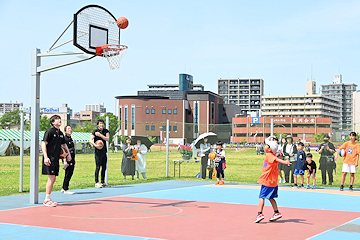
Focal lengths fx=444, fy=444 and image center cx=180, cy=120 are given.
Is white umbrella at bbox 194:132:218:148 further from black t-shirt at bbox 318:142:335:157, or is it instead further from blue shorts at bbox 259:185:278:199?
blue shorts at bbox 259:185:278:199

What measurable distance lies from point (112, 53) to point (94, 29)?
2.51 ft

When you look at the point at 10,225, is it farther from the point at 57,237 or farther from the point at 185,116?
the point at 185,116

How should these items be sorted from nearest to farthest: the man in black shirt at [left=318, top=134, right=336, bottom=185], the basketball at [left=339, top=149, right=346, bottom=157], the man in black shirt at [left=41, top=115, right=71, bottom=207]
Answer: the man in black shirt at [left=41, top=115, right=71, bottom=207]
the basketball at [left=339, top=149, right=346, bottom=157]
the man in black shirt at [left=318, top=134, right=336, bottom=185]

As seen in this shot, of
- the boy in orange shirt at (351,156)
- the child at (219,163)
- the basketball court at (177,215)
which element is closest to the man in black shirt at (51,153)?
the basketball court at (177,215)

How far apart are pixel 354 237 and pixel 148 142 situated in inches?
495

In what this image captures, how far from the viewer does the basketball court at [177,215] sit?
299 inches

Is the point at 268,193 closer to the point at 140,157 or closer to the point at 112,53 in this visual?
the point at 112,53

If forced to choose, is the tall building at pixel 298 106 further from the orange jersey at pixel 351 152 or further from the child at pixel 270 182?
the child at pixel 270 182

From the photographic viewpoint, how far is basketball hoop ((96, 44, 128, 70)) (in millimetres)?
10922

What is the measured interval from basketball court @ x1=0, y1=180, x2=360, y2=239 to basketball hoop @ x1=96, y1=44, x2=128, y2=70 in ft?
11.6

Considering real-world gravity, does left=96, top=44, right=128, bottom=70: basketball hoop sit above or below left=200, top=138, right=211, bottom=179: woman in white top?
above

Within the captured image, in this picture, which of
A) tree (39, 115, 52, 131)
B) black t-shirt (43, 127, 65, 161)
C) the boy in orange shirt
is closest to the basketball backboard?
black t-shirt (43, 127, 65, 161)

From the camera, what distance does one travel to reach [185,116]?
114 metres

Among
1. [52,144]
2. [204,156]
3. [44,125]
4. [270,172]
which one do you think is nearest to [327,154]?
[204,156]
